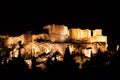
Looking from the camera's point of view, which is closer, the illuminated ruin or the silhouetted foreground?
the silhouetted foreground

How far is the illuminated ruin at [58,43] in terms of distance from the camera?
37.2m

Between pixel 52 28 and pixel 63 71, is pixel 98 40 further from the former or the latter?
pixel 63 71

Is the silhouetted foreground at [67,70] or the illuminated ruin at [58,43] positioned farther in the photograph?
the illuminated ruin at [58,43]

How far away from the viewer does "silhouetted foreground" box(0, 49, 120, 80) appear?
3048cm

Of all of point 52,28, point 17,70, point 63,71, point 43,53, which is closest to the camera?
point 17,70

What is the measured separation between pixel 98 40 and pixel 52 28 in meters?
5.91

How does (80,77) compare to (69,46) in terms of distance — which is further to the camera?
(69,46)

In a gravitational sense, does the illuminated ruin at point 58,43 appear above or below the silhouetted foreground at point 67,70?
above

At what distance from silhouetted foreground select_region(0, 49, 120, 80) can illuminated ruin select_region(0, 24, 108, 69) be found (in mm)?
880

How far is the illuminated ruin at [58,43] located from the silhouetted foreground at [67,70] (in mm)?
880

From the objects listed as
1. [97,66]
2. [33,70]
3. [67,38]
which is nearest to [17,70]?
[33,70]

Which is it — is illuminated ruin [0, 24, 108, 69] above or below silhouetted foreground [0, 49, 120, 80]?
above

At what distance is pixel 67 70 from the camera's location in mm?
34219

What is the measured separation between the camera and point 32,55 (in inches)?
1476
